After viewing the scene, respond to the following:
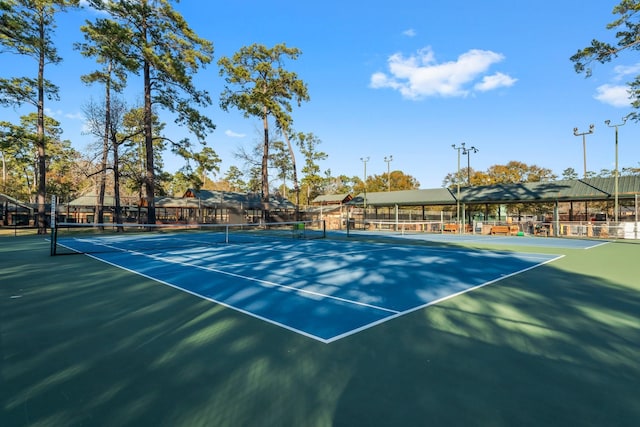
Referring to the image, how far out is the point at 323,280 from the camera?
722 centimetres

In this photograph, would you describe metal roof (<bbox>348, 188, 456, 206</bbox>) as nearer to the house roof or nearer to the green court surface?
the house roof

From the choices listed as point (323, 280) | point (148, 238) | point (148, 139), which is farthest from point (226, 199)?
point (323, 280)

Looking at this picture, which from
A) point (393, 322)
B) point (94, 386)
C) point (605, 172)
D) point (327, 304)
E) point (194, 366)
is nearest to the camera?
point (94, 386)

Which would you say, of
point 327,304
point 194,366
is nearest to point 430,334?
point 327,304

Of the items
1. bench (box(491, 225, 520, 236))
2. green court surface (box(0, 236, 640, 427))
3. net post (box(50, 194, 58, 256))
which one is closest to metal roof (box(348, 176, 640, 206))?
bench (box(491, 225, 520, 236))

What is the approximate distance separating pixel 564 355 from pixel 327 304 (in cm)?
311

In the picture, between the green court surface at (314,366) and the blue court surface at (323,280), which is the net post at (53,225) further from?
the green court surface at (314,366)

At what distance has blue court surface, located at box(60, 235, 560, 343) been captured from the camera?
15.5 feet

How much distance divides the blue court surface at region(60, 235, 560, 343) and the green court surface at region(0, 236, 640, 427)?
14.8 inches

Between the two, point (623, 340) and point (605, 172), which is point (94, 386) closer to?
point (623, 340)

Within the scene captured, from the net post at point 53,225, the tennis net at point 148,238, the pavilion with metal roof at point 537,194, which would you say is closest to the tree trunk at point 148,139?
the tennis net at point 148,238

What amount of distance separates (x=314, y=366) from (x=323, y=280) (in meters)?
4.13

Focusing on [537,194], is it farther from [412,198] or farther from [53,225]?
[53,225]

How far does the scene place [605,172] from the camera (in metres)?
47.4
